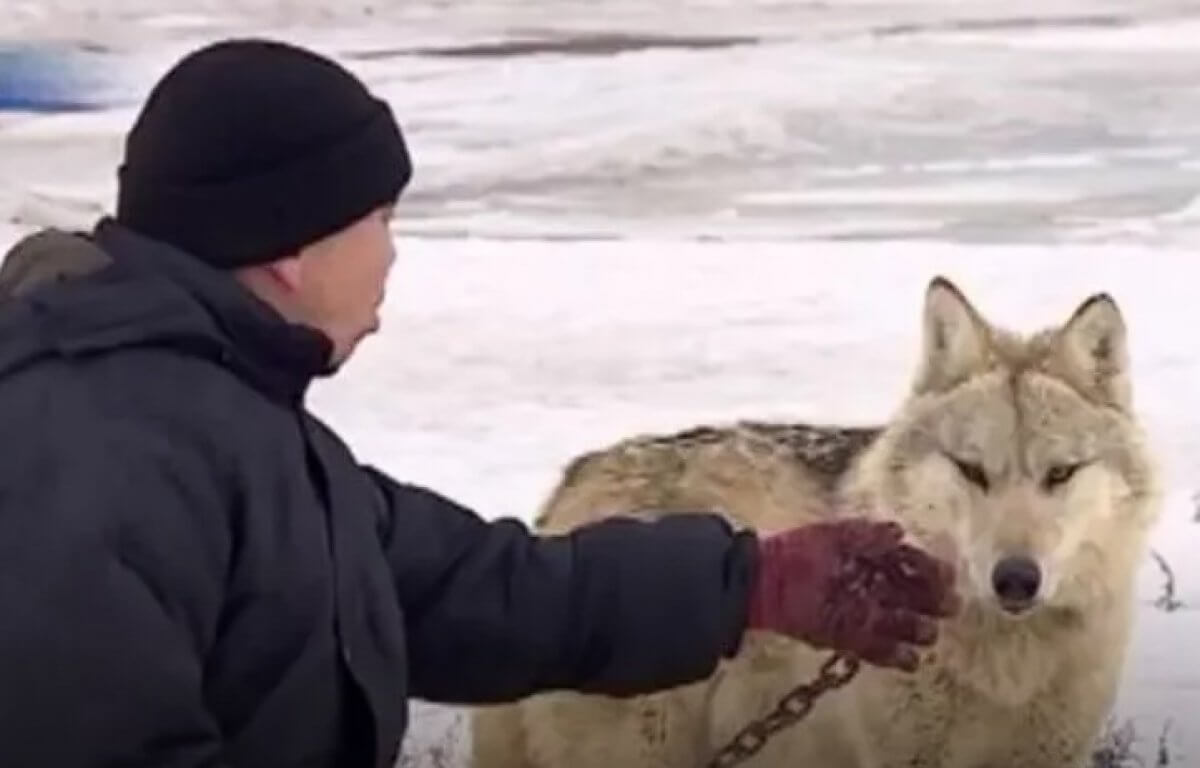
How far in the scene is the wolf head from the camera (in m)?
A: 2.77

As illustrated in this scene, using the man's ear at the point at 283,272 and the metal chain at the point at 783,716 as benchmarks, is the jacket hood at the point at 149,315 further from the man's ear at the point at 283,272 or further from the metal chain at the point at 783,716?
the metal chain at the point at 783,716

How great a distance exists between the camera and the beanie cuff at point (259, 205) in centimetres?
191

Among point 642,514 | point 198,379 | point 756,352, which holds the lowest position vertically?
point 642,514

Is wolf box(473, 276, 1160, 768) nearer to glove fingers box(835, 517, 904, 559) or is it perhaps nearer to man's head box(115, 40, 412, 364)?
glove fingers box(835, 517, 904, 559)

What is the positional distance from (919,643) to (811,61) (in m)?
0.90

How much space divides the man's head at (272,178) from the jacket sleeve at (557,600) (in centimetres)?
30

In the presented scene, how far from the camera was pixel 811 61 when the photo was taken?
302 cm

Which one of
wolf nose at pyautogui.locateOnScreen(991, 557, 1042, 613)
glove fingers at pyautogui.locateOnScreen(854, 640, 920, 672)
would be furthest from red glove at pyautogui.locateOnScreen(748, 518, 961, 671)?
wolf nose at pyautogui.locateOnScreen(991, 557, 1042, 613)

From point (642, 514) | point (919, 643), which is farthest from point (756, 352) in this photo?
point (919, 643)

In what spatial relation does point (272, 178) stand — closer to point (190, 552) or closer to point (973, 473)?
point (190, 552)

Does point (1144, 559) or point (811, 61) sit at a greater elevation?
point (811, 61)

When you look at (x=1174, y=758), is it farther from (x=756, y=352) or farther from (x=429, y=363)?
(x=429, y=363)

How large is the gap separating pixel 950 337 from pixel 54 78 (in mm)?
1183

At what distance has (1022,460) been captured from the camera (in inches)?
110
